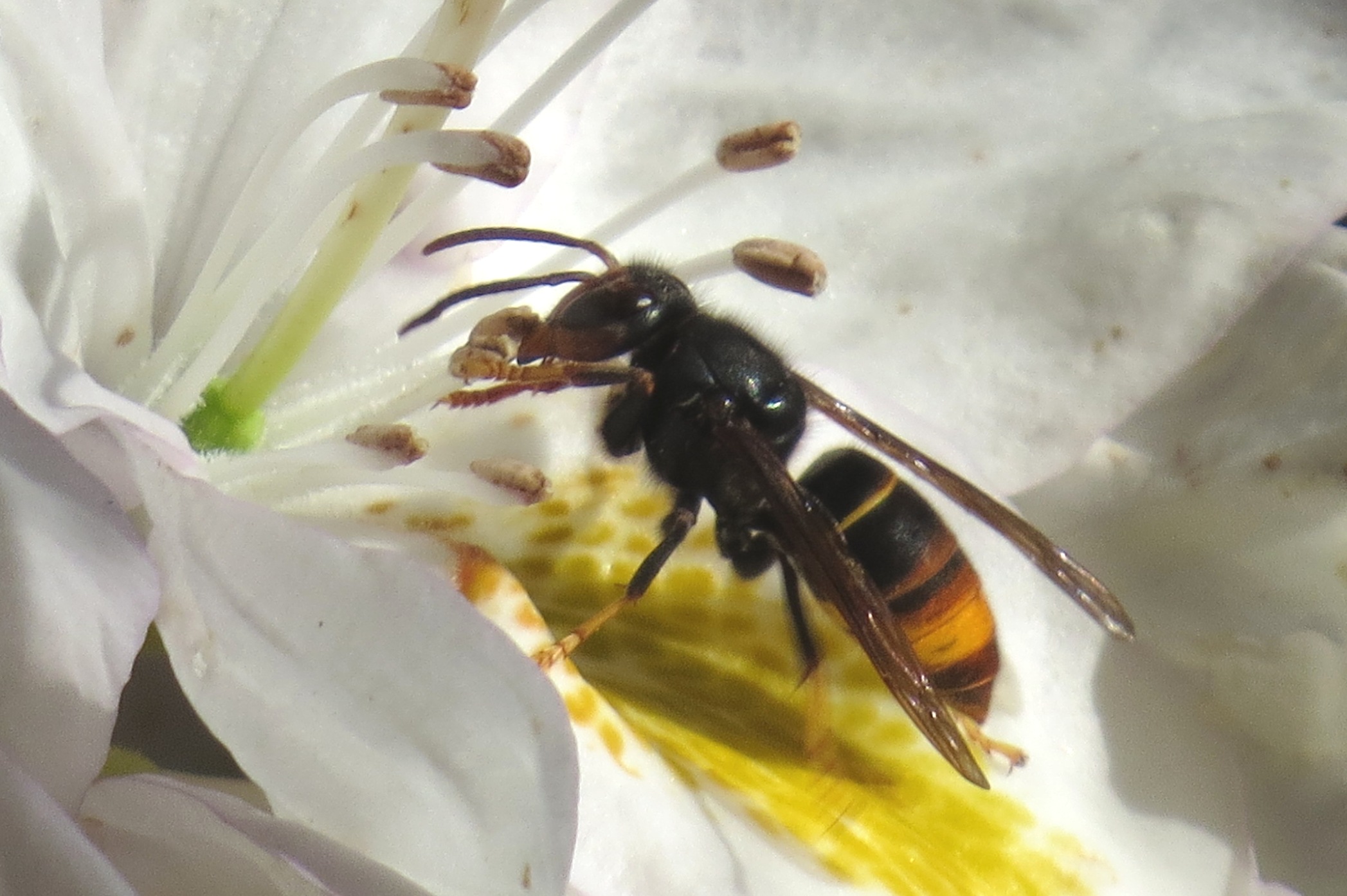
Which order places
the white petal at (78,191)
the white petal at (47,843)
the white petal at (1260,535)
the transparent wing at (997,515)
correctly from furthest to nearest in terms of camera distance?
the white petal at (1260,535) → the transparent wing at (997,515) → the white petal at (78,191) → the white petal at (47,843)

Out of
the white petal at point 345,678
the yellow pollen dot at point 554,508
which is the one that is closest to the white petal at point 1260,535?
the yellow pollen dot at point 554,508

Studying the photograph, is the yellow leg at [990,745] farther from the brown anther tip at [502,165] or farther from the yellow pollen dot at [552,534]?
the brown anther tip at [502,165]

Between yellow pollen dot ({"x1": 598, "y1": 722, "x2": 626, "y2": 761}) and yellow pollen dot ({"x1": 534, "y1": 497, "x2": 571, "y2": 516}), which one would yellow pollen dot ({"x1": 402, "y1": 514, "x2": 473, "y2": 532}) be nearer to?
yellow pollen dot ({"x1": 534, "y1": 497, "x2": 571, "y2": 516})

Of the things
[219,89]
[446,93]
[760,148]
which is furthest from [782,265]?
[219,89]

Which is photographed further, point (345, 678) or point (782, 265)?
point (782, 265)

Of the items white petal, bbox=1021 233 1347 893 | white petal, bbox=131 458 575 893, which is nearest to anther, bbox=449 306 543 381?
white petal, bbox=131 458 575 893

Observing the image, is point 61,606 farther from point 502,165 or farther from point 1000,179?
point 1000,179
